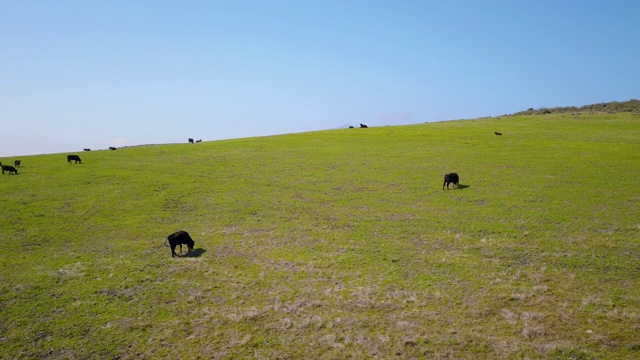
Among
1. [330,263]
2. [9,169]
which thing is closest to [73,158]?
[9,169]

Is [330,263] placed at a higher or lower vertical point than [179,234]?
lower

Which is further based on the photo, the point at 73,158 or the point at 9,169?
the point at 73,158

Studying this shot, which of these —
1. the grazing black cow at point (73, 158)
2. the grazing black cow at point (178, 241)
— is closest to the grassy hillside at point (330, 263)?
the grazing black cow at point (178, 241)

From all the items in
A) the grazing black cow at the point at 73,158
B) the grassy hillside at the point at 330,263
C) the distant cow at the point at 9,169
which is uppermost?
the grazing black cow at the point at 73,158

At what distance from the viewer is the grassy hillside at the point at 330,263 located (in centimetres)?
1222

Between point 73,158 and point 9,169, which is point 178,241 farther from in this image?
point 73,158

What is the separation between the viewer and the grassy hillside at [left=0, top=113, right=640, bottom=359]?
40.1 ft

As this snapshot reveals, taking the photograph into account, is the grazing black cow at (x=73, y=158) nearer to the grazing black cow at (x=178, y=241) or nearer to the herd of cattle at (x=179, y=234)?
the herd of cattle at (x=179, y=234)

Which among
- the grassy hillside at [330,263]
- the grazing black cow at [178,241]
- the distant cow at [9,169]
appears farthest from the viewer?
the distant cow at [9,169]

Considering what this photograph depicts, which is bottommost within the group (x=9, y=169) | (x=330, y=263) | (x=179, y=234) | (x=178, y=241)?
(x=330, y=263)

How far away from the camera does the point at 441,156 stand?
43.3 m

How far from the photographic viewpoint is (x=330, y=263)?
18.0 meters

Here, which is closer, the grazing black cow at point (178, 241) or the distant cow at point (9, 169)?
the grazing black cow at point (178, 241)

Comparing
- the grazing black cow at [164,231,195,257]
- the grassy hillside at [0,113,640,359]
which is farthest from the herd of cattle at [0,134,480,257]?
the grassy hillside at [0,113,640,359]
